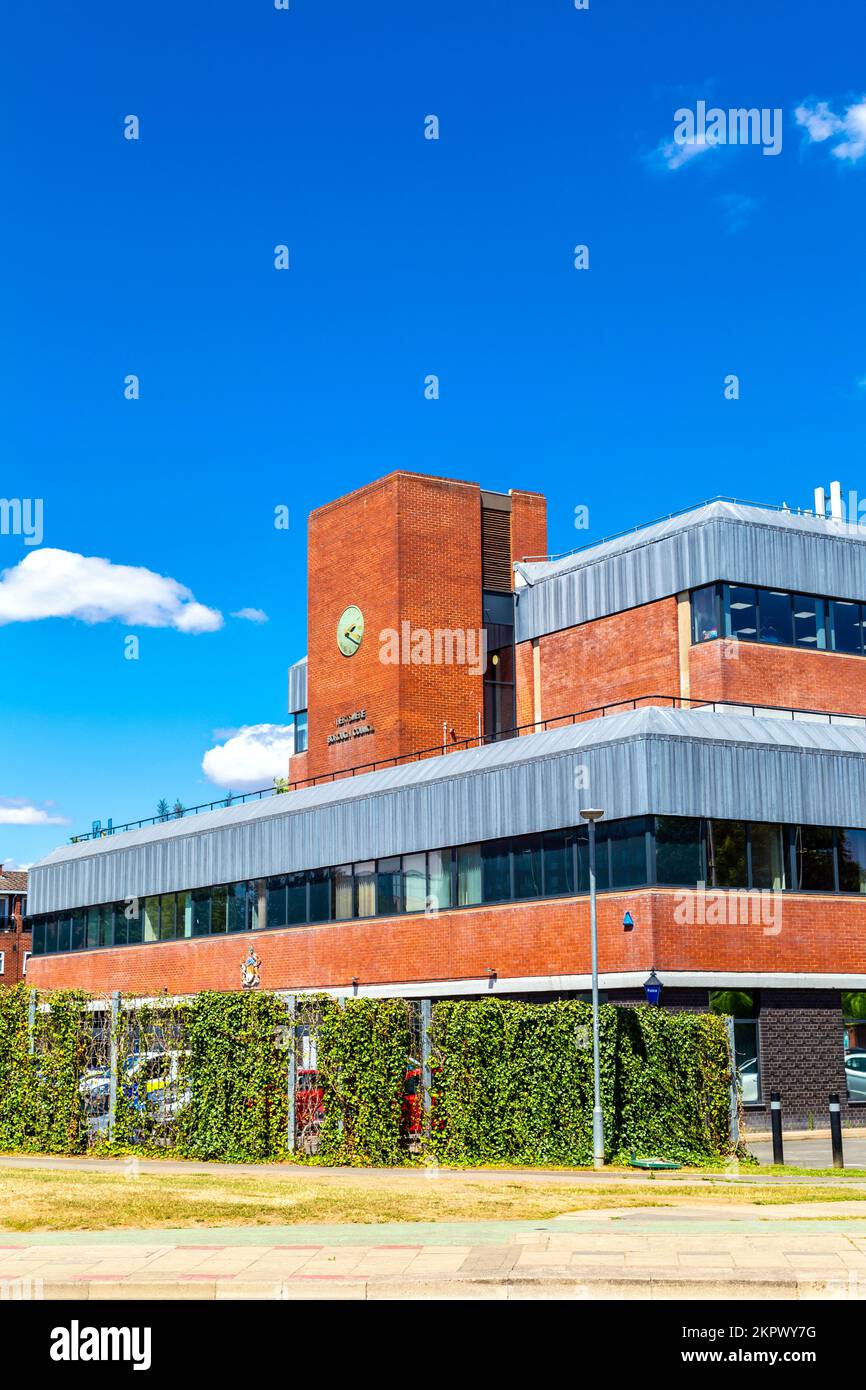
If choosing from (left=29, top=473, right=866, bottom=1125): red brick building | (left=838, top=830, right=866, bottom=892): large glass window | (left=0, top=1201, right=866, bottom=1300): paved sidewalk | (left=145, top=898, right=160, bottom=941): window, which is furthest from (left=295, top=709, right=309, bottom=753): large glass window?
(left=0, top=1201, right=866, bottom=1300): paved sidewalk

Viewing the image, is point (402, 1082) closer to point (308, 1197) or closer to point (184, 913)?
point (308, 1197)

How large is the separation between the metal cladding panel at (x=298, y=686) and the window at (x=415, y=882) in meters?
25.0

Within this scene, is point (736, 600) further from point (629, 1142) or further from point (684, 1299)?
point (684, 1299)

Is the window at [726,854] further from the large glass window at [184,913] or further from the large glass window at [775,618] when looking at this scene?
the large glass window at [184,913]

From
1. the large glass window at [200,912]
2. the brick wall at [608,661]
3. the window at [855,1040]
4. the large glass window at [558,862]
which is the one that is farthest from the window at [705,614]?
the large glass window at [200,912]

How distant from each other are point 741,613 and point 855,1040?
1266 cm

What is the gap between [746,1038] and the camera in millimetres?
35094

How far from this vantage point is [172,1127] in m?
25.6

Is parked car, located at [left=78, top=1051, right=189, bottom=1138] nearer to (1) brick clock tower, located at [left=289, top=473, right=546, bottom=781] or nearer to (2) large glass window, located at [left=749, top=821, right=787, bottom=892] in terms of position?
→ (2) large glass window, located at [left=749, top=821, right=787, bottom=892]

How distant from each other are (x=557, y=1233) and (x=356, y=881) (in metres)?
30.6

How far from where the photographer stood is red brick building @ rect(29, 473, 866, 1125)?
35156 millimetres

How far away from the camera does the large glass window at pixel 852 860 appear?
37.0 m

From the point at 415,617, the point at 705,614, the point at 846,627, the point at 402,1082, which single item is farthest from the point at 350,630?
the point at 402,1082

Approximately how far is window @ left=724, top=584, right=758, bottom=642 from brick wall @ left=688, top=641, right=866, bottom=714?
0.34 metres
